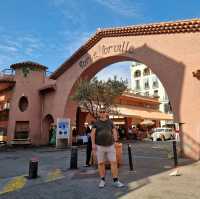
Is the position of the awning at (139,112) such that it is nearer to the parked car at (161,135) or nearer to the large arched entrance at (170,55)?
the parked car at (161,135)

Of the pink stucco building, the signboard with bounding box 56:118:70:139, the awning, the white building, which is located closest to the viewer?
the pink stucco building

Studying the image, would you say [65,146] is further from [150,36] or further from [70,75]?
[150,36]

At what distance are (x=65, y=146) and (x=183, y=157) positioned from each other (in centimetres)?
1134

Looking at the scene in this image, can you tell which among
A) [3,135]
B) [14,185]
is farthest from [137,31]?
[3,135]

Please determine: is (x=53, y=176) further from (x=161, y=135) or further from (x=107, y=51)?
(x=161, y=135)

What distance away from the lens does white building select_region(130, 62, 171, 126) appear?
5947cm

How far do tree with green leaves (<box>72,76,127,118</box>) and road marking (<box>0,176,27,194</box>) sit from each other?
4897mm

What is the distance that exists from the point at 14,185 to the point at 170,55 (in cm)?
1014

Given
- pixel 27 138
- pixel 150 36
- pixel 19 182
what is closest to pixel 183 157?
pixel 150 36

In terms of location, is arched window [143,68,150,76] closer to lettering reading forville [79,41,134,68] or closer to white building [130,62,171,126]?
white building [130,62,171,126]

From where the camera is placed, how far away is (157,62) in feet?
48.7

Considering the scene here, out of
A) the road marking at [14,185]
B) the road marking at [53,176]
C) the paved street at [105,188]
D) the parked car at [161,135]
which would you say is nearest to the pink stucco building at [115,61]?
the paved street at [105,188]

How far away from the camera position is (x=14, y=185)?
7.77 metres

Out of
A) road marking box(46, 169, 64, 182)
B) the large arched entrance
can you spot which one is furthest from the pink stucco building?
road marking box(46, 169, 64, 182)
